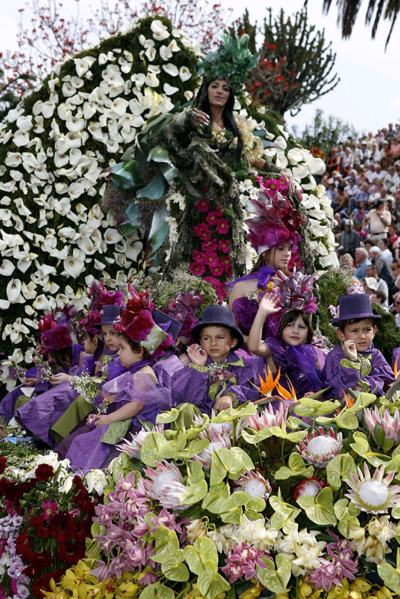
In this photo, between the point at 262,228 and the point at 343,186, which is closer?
the point at 262,228

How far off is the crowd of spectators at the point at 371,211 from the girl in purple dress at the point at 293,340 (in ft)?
8.96

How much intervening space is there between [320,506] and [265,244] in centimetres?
243

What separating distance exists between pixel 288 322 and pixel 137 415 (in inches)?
36.4

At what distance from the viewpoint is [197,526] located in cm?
190

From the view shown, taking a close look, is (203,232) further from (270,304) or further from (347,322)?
(347,322)

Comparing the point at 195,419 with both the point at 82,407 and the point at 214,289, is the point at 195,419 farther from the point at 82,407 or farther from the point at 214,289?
the point at 214,289

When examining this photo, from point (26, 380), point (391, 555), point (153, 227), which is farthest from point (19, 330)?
point (391, 555)

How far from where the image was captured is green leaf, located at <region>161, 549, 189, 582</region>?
1868 millimetres

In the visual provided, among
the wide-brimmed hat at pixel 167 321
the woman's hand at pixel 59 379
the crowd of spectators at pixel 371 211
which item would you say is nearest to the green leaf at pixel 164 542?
the wide-brimmed hat at pixel 167 321

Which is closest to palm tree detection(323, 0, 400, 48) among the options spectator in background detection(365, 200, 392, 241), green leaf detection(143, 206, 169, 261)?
spectator in background detection(365, 200, 392, 241)

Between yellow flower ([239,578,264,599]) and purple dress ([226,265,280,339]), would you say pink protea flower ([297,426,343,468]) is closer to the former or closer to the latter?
yellow flower ([239,578,264,599])

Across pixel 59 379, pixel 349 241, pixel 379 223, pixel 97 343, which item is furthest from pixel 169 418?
pixel 379 223

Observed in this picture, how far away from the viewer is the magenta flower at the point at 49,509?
96.9 inches

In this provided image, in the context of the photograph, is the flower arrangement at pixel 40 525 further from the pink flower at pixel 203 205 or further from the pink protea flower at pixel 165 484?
the pink flower at pixel 203 205
